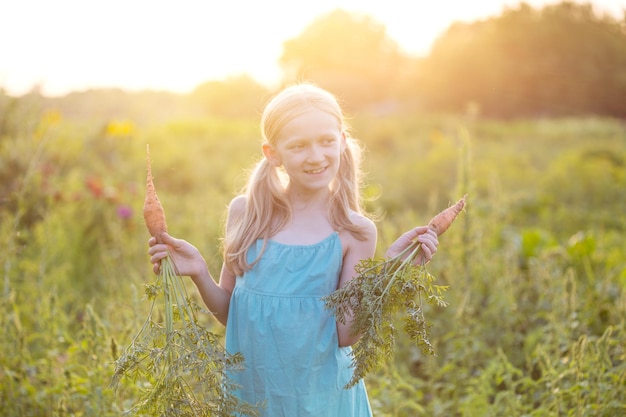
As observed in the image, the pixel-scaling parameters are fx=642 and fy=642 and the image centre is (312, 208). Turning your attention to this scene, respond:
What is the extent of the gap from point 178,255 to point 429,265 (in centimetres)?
255

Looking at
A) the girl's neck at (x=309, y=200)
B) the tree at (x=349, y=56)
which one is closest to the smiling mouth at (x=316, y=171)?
the girl's neck at (x=309, y=200)

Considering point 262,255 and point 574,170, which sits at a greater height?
point 574,170

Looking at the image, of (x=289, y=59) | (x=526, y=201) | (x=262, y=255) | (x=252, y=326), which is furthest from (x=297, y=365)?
(x=289, y=59)

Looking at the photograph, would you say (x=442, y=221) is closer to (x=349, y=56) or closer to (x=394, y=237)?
(x=394, y=237)

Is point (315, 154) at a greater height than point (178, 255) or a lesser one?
greater

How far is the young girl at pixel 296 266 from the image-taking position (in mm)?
2021

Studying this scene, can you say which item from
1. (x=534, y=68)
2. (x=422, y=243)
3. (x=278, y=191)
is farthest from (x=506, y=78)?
(x=422, y=243)

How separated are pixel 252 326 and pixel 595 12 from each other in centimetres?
3157

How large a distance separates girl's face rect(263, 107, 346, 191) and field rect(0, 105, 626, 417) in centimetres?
59

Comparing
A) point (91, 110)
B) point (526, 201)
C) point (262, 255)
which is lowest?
point (262, 255)

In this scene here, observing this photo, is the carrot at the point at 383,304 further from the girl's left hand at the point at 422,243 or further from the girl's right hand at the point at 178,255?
the girl's right hand at the point at 178,255

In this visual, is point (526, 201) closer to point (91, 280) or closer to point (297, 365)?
point (91, 280)

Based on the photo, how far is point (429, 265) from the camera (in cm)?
426

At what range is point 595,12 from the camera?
29250mm
